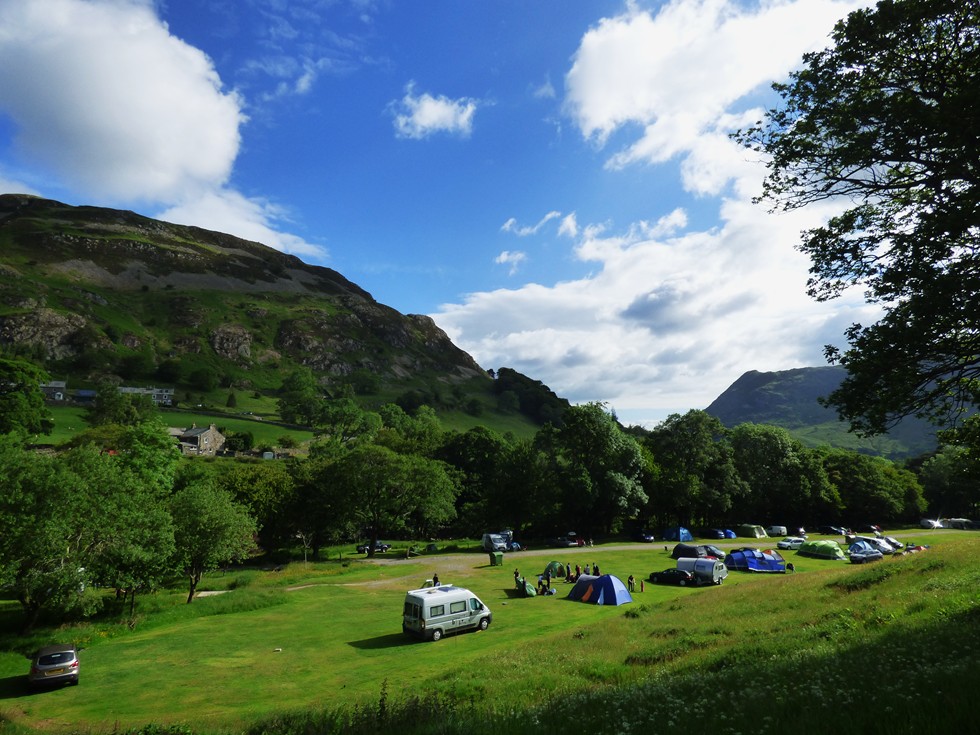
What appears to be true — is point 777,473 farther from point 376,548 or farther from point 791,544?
point 376,548

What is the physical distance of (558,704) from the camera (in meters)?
10.4

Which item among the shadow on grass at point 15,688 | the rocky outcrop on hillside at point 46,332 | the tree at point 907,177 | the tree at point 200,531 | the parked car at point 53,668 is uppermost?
the rocky outcrop on hillside at point 46,332

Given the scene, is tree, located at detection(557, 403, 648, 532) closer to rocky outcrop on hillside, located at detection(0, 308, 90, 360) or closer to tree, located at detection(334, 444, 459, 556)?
tree, located at detection(334, 444, 459, 556)

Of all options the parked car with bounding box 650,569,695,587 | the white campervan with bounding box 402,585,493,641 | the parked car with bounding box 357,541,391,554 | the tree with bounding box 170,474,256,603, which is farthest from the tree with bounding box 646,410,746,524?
the tree with bounding box 170,474,256,603

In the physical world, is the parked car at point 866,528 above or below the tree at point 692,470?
below

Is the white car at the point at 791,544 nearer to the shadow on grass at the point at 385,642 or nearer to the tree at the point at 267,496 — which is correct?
the shadow on grass at the point at 385,642

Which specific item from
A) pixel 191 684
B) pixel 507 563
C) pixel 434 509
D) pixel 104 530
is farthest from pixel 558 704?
pixel 434 509

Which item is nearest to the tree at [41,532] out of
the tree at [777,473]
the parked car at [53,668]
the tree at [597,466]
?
the parked car at [53,668]

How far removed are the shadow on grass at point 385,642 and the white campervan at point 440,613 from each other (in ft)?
1.33

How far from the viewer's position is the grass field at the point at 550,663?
8.16 meters

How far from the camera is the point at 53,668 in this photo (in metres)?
19.0

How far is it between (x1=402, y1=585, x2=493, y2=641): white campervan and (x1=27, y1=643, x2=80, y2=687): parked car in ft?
43.6

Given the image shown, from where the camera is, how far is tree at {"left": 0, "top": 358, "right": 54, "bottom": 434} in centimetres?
7994

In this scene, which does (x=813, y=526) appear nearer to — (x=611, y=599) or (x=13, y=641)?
(x=611, y=599)
